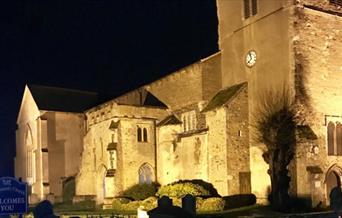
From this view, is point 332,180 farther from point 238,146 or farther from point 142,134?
point 142,134

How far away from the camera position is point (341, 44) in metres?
35.1

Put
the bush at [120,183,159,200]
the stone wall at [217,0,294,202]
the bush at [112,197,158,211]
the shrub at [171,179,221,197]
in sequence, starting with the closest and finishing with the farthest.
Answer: the stone wall at [217,0,294,202], the bush at [112,197,158,211], the shrub at [171,179,221,197], the bush at [120,183,159,200]

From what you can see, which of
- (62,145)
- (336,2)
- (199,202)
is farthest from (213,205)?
(62,145)

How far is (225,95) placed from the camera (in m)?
37.8

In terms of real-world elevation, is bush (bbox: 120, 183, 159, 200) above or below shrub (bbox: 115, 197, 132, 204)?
above

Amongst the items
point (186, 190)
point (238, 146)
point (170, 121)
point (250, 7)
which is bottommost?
point (186, 190)

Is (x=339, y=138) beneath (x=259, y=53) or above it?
beneath

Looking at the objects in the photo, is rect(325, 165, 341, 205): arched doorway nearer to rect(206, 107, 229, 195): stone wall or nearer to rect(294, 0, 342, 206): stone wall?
rect(294, 0, 342, 206): stone wall

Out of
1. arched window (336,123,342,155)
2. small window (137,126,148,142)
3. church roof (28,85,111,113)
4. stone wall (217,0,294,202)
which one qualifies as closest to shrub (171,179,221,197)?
stone wall (217,0,294,202)

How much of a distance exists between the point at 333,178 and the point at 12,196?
27.0m

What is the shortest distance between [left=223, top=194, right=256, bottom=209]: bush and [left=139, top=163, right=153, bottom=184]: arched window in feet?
35.6

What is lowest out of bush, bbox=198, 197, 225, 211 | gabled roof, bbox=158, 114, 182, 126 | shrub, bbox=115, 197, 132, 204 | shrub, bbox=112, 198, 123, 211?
shrub, bbox=112, 198, 123, 211

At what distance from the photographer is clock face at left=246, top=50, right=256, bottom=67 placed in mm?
36594

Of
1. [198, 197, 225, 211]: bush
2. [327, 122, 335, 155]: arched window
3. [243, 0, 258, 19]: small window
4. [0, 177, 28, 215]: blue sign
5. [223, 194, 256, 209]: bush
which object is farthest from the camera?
[243, 0, 258, 19]: small window
